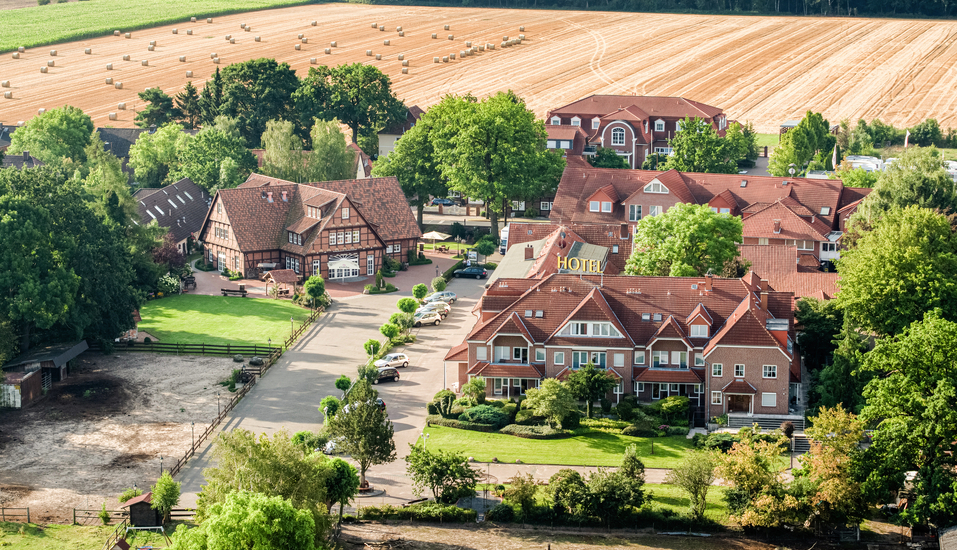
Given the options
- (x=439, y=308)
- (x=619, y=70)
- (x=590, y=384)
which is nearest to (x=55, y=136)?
(x=439, y=308)

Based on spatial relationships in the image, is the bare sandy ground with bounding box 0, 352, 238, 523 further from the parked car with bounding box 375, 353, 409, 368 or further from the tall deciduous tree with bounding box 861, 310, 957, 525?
the tall deciduous tree with bounding box 861, 310, 957, 525

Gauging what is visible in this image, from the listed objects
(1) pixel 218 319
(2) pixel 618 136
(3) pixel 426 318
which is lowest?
(1) pixel 218 319

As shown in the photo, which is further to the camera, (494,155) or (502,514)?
(494,155)

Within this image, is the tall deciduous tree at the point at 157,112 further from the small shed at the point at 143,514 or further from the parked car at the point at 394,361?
the small shed at the point at 143,514

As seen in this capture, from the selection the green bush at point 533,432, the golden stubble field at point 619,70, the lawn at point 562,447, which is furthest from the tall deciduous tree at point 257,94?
the green bush at point 533,432

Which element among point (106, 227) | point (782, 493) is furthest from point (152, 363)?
point (782, 493)

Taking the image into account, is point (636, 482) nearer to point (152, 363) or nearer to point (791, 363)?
point (791, 363)

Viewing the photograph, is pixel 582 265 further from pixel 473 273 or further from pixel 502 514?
pixel 502 514

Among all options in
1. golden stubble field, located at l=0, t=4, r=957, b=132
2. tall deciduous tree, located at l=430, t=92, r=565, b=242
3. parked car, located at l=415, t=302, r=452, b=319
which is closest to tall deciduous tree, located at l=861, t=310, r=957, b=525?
parked car, located at l=415, t=302, r=452, b=319
